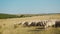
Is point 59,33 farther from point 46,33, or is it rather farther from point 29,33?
point 29,33

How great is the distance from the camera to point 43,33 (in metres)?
13.9

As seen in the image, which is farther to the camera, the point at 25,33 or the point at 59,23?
the point at 59,23

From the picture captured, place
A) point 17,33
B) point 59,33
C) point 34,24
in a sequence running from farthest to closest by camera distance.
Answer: point 34,24
point 17,33
point 59,33

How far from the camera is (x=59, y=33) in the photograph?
1346 cm

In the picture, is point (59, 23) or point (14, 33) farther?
point (59, 23)

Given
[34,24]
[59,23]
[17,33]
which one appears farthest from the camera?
[34,24]

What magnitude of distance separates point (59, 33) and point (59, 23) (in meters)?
5.25

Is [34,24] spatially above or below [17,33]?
below

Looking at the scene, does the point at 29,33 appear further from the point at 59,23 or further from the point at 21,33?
the point at 59,23

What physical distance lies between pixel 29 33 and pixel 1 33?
8.30 feet

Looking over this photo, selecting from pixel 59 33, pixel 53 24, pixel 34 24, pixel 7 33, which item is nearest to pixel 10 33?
pixel 7 33

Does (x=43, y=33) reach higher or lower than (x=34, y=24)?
higher

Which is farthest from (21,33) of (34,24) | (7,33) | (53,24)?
(34,24)

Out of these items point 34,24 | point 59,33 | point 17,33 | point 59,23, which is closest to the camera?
point 59,33
